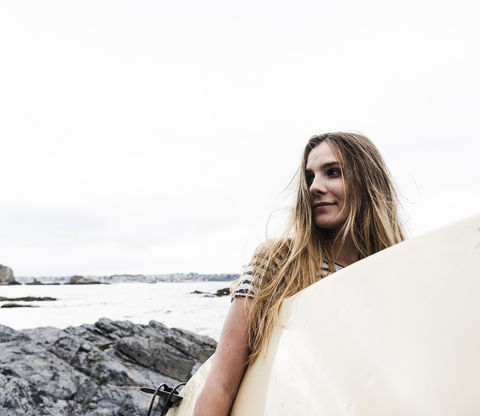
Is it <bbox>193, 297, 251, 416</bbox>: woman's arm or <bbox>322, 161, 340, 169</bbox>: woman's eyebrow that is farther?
<bbox>322, 161, 340, 169</bbox>: woman's eyebrow

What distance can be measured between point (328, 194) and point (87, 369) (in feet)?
18.2

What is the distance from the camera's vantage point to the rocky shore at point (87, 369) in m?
4.06

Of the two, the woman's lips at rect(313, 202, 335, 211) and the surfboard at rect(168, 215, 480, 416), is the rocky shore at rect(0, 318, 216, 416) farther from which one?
the surfboard at rect(168, 215, 480, 416)

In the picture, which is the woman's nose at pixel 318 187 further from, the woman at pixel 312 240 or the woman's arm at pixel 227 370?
the woman's arm at pixel 227 370

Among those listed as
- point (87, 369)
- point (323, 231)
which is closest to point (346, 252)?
point (323, 231)

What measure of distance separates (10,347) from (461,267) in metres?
7.07

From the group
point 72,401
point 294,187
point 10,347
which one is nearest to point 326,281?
point 294,187

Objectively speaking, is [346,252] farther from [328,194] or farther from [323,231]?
[328,194]

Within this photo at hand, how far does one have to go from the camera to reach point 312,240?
1558 millimetres

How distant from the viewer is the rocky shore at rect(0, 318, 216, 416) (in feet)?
13.3

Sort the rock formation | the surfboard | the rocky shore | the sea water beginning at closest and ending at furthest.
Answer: the surfboard
the rocky shore
the sea water
the rock formation

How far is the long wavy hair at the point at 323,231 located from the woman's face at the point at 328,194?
0.08 feet

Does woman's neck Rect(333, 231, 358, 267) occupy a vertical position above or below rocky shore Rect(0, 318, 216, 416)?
above

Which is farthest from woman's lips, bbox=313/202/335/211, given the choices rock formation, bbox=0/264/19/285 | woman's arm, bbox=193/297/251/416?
rock formation, bbox=0/264/19/285
